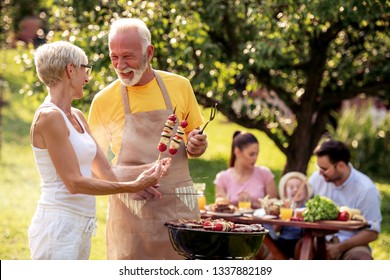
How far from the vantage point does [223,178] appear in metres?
8.50

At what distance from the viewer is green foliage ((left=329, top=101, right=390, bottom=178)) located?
609 inches

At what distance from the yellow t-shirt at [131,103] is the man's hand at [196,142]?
0.70 feet

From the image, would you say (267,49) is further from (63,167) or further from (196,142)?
(63,167)

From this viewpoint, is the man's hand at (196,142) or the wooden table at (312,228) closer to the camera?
the man's hand at (196,142)

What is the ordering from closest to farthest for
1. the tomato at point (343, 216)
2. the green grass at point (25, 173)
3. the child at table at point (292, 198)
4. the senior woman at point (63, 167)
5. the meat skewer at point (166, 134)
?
the senior woman at point (63, 167) → the meat skewer at point (166, 134) → the tomato at point (343, 216) → the child at table at point (292, 198) → the green grass at point (25, 173)

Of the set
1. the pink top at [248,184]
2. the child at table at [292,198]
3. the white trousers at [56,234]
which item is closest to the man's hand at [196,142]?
the white trousers at [56,234]

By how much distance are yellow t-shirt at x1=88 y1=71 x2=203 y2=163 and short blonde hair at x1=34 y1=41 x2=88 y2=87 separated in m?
0.71

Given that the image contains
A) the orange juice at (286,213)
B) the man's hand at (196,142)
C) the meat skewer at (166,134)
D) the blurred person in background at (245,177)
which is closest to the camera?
the meat skewer at (166,134)

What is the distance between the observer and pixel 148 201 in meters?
5.21

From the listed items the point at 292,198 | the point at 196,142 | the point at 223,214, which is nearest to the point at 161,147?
the point at 196,142

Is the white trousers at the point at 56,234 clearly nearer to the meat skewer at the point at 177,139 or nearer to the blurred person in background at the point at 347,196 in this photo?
the meat skewer at the point at 177,139

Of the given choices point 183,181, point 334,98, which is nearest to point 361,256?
point 183,181

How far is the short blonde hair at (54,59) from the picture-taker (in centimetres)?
452

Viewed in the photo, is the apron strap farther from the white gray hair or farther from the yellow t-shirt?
the white gray hair
